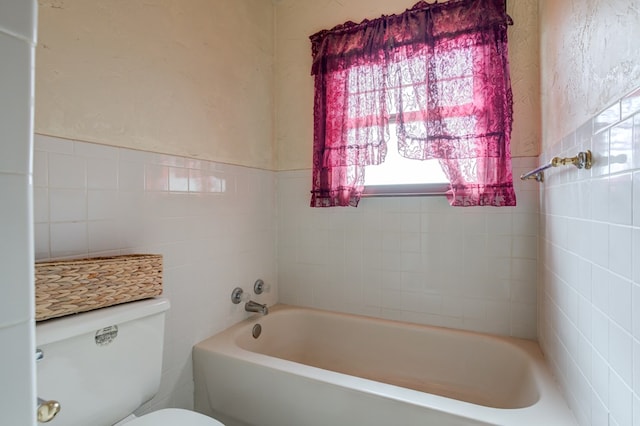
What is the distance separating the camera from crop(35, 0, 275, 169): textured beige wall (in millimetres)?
1086

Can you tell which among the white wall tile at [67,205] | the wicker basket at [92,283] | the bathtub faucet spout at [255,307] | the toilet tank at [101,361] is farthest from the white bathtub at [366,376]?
the white wall tile at [67,205]

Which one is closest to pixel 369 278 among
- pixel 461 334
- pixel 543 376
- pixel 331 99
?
pixel 461 334

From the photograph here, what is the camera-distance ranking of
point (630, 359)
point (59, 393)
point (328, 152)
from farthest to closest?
point (328, 152) → point (59, 393) → point (630, 359)

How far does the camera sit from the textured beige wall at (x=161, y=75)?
1086mm

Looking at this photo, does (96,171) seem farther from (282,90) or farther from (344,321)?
(344,321)

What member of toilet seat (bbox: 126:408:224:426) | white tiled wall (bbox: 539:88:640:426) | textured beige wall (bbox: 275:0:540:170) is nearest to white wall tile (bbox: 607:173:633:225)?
white tiled wall (bbox: 539:88:640:426)

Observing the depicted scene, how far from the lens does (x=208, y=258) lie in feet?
5.41

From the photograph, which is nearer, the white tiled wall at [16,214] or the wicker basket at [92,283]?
the white tiled wall at [16,214]

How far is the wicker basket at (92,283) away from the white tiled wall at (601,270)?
1.36 m

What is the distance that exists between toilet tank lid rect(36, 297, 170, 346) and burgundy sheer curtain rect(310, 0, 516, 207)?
3.61ft

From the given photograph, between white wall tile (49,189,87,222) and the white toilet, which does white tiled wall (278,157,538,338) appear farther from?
white wall tile (49,189,87,222)

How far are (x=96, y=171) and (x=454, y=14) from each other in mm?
1816

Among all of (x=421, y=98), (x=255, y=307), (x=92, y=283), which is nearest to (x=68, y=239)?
(x=92, y=283)

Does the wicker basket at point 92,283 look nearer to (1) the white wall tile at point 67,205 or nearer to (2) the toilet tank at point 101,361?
(2) the toilet tank at point 101,361
